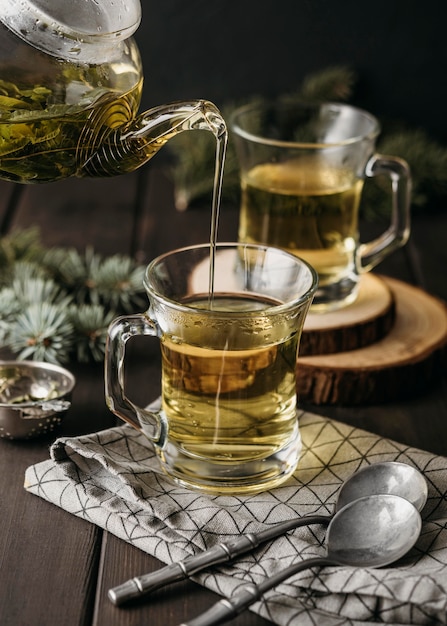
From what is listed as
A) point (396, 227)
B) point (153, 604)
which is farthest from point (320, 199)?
point (153, 604)

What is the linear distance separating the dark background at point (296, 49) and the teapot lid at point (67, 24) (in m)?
1.25

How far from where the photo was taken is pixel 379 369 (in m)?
Answer: 1.36

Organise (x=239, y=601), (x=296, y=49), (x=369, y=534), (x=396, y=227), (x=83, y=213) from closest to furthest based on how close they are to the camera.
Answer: (x=239, y=601) < (x=369, y=534) < (x=396, y=227) < (x=83, y=213) < (x=296, y=49)

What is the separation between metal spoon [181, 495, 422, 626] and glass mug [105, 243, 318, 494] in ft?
0.44

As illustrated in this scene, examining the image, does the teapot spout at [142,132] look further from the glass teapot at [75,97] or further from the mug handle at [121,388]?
the mug handle at [121,388]

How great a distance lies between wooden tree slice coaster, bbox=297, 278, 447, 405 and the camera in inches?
53.4

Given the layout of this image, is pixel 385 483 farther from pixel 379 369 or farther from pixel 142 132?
pixel 142 132

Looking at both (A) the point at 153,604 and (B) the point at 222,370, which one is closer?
(A) the point at 153,604

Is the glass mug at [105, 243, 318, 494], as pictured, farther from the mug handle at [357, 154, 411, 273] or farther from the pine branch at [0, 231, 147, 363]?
the mug handle at [357, 154, 411, 273]

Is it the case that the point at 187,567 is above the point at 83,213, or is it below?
above

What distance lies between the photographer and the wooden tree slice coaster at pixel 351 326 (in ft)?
4.63

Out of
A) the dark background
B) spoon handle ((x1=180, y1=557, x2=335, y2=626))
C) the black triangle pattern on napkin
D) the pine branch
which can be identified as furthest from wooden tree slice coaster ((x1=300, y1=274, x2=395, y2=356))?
the dark background

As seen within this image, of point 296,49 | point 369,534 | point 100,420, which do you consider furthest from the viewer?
point 296,49

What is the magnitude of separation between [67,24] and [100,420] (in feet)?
1.83
